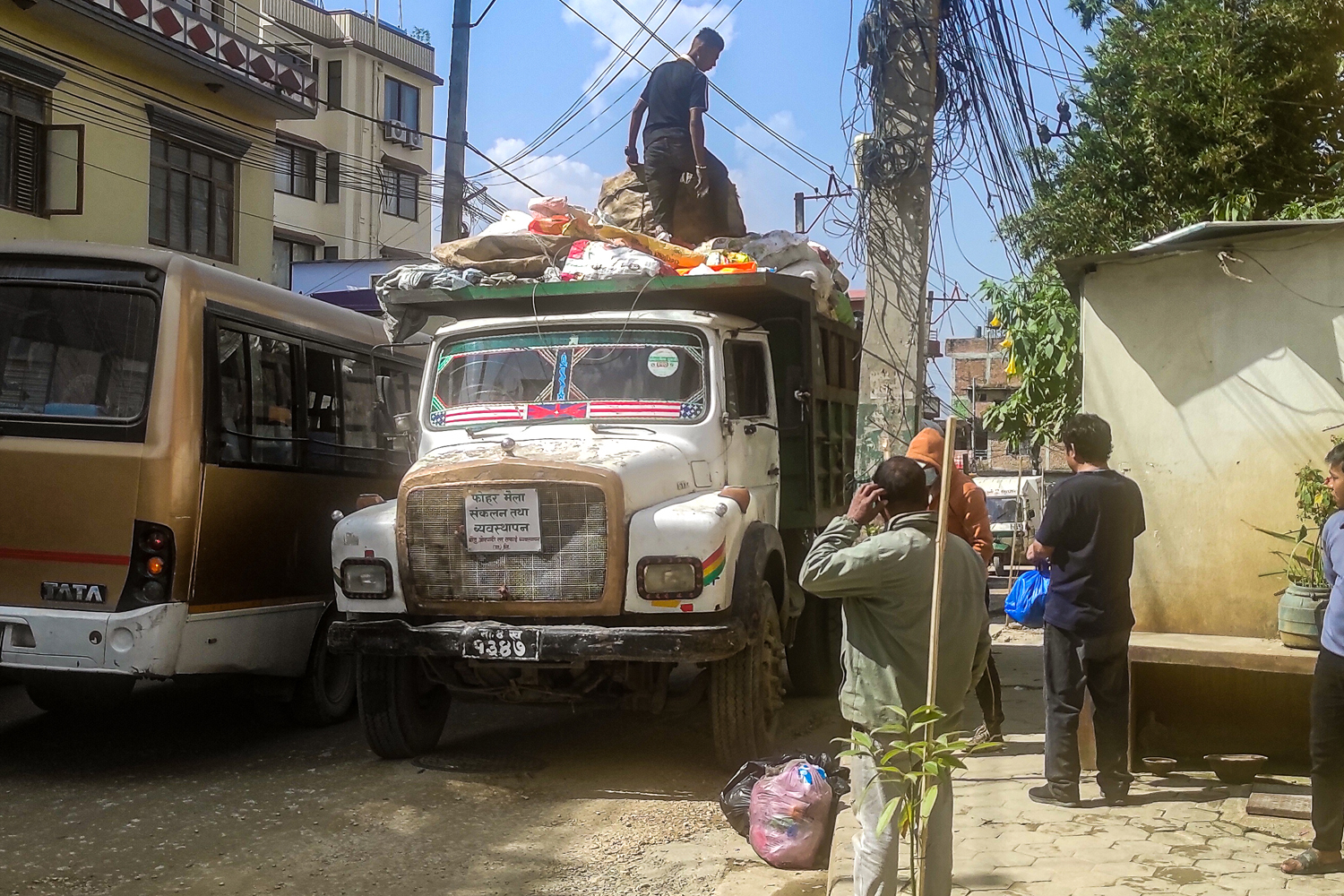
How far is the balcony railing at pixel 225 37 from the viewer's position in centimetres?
1753

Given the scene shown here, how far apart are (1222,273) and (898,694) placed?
3246 millimetres

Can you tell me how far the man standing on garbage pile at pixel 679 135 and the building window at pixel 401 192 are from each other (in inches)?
1109

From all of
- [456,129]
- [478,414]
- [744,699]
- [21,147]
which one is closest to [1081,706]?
[744,699]

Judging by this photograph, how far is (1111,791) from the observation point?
224 inches

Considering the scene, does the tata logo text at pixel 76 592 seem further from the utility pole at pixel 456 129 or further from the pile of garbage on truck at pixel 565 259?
the utility pole at pixel 456 129

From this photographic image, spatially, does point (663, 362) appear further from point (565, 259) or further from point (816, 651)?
point (816, 651)

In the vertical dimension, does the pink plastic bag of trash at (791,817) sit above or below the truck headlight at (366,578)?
below

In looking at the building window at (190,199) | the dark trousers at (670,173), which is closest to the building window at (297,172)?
the building window at (190,199)

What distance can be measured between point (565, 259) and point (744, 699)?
8.95 ft

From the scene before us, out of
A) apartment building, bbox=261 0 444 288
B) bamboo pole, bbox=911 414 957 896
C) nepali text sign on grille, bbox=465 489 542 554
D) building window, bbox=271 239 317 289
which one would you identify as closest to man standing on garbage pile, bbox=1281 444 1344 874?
bamboo pole, bbox=911 414 957 896

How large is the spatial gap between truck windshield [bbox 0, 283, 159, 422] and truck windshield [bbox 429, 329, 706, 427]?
1657 mm

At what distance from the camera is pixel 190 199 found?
64.6 feet

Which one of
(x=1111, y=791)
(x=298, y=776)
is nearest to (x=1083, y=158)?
(x=1111, y=791)

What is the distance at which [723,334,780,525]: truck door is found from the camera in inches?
288
